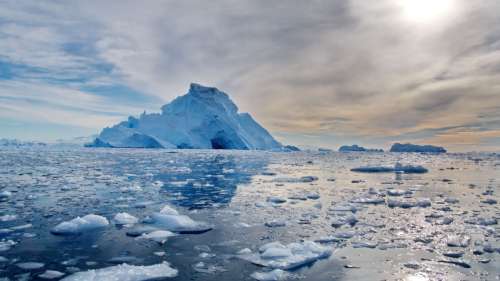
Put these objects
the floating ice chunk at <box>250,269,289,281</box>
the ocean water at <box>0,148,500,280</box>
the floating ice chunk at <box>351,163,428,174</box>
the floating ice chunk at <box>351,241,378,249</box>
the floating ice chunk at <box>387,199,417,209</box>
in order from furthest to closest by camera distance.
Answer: the floating ice chunk at <box>351,163,428,174</box> → the floating ice chunk at <box>387,199,417,209</box> → the floating ice chunk at <box>351,241,378,249</box> → the ocean water at <box>0,148,500,280</box> → the floating ice chunk at <box>250,269,289,281</box>

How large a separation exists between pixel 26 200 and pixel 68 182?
15.3 ft

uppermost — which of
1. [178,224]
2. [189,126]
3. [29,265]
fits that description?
[189,126]

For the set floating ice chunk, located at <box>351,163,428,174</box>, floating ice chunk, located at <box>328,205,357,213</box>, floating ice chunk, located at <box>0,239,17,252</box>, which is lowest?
floating ice chunk, located at <box>0,239,17,252</box>

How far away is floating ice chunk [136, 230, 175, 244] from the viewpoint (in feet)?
22.0

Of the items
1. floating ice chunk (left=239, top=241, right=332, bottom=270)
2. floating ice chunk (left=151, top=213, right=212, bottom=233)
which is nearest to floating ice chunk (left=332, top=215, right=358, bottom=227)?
floating ice chunk (left=239, top=241, right=332, bottom=270)

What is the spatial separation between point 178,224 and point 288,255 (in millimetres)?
2813

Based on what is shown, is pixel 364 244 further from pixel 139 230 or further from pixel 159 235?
pixel 139 230

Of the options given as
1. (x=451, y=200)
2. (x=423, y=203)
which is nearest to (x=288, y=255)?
(x=423, y=203)

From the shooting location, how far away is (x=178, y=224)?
7.51m

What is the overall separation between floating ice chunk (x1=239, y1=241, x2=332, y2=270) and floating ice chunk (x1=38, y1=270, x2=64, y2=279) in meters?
2.58

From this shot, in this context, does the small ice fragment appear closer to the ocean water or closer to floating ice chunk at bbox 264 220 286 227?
the ocean water

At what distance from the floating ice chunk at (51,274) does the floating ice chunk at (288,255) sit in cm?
258

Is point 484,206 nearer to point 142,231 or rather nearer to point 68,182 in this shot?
point 142,231

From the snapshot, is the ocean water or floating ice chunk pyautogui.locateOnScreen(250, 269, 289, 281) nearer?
floating ice chunk pyautogui.locateOnScreen(250, 269, 289, 281)
